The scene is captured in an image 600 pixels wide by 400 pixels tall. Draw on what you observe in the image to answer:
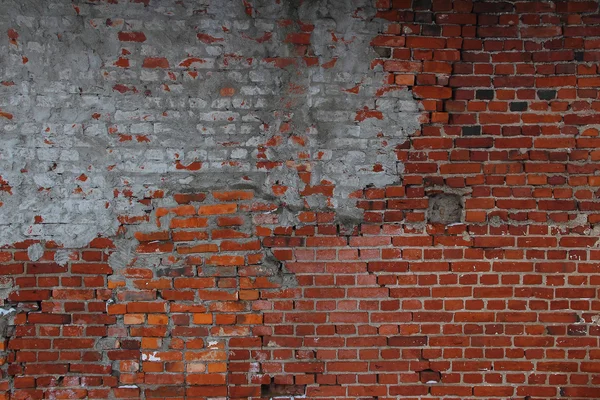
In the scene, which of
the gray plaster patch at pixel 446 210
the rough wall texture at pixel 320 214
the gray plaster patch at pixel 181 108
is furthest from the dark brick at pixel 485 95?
the gray plaster patch at pixel 446 210

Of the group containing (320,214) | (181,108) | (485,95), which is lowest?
(320,214)

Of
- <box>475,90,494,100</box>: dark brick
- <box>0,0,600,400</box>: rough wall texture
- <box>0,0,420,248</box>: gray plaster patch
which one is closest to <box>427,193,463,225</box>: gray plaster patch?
<box>0,0,600,400</box>: rough wall texture

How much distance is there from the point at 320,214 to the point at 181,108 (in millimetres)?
992

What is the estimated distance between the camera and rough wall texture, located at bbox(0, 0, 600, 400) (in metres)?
2.74

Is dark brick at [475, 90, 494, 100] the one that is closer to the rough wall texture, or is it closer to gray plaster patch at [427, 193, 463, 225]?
the rough wall texture

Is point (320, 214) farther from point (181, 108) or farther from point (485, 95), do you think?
point (485, 95)

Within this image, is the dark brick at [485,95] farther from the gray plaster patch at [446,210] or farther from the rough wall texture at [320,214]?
the gray plaster patch at [446,210]

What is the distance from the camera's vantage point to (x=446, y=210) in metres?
2.80

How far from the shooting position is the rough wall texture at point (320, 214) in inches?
108

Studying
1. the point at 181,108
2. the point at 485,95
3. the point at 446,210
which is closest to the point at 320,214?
the point at 446,210

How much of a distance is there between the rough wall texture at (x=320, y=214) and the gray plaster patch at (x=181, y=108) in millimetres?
13

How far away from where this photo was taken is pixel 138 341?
276 centimetres

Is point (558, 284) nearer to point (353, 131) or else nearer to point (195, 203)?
point (353, 131)

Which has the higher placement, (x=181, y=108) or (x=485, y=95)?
(x=485, y=95)
